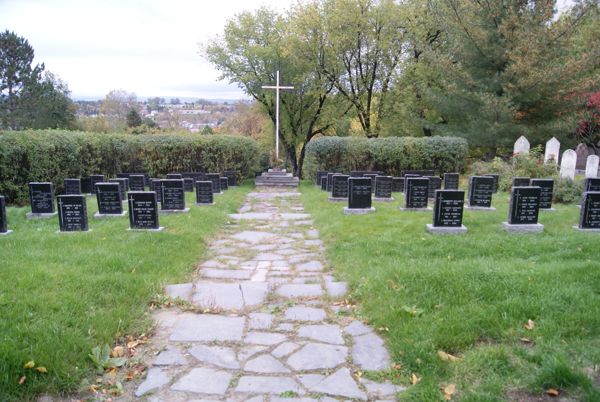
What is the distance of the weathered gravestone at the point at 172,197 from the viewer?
909 centimetres

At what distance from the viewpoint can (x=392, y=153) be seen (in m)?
16.3

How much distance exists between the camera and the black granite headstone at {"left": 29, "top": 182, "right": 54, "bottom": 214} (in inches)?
327

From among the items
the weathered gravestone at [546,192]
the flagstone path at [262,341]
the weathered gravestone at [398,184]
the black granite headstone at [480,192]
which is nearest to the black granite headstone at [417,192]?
the black granite headstone at [480,192]

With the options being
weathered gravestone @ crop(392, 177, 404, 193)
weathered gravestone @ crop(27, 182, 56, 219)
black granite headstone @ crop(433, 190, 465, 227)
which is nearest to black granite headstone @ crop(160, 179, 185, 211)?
weathered gravestone @ crop(27, 182, 56, 219)

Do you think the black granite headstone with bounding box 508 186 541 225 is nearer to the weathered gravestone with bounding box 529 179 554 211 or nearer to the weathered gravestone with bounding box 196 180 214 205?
the weathered gravestone with bounding box 529 179 554 211

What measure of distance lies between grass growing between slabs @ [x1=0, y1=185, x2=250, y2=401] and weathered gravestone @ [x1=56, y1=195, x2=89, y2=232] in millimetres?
242

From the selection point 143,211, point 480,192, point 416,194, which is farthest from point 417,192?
point 143,211

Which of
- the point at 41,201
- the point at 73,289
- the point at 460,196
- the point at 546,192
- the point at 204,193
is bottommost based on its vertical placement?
the point at 73,289

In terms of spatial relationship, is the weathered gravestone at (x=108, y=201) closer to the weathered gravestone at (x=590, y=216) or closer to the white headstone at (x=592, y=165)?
the weathered gravestone at (x=590, y=216)

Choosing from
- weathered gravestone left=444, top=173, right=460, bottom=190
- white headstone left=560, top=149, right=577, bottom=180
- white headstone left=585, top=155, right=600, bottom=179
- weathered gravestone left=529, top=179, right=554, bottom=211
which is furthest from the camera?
white headstone left=560, top=149, right=577, bottom=180

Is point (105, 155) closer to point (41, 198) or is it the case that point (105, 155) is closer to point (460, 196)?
point (41, 198)

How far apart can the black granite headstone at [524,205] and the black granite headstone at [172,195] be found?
6.51 meters

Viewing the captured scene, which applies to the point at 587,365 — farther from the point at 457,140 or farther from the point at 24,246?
the point at 457,140

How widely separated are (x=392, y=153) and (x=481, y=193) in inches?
276
